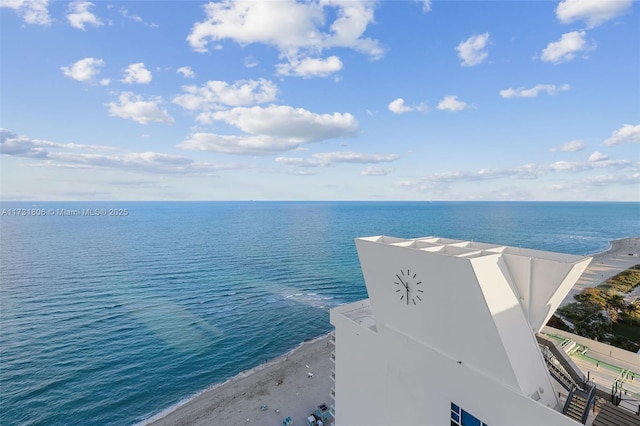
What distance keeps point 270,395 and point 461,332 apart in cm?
2808

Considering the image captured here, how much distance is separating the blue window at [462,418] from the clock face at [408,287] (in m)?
3.75

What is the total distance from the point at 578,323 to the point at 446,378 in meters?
42.2

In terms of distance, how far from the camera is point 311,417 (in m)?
27.3

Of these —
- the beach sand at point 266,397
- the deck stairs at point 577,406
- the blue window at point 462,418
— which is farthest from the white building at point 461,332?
the beach sand at point 266,397

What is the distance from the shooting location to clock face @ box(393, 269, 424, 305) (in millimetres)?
11594

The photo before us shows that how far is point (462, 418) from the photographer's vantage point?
10.6 metres

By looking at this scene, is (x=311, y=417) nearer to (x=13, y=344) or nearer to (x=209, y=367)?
(x=209, y=367)

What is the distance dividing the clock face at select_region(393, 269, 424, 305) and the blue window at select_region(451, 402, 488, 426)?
147 inches

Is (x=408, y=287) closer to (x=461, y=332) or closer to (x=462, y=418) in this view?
(x=461, y=332)

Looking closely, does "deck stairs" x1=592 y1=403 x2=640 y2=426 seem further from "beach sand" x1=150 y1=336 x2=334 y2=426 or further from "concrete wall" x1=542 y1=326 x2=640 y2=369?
"beach sand" x1=150 y1=336 x2=334 y2=426

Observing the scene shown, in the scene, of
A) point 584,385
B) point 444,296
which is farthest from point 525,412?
point 584,385

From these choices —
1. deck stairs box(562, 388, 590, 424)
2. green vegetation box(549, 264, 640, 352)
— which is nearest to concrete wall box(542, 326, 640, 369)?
deck stairs box(562, 388, 590, 424)

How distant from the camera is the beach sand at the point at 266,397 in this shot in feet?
94.8

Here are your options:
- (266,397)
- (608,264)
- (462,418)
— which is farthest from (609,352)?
(608,264)
